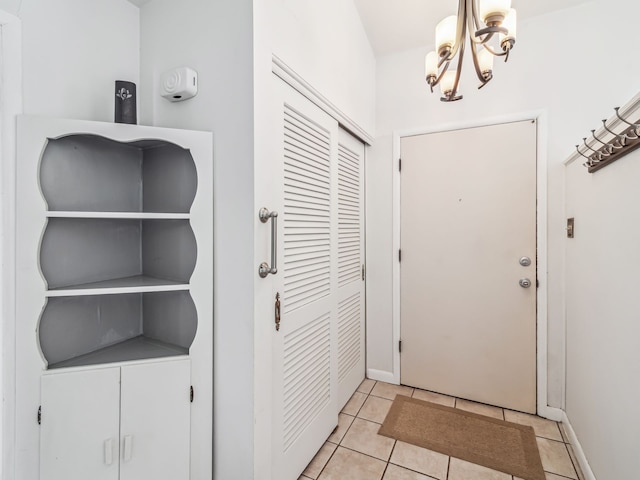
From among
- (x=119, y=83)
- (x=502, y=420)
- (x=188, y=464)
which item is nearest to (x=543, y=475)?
(x=502, y=420)

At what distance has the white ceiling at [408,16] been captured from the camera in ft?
6.51

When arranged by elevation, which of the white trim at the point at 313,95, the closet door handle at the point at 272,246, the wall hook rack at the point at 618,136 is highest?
the white trim at the point at 313,95

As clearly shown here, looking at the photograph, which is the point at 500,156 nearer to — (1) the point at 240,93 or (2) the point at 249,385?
(1) the point at 240,93

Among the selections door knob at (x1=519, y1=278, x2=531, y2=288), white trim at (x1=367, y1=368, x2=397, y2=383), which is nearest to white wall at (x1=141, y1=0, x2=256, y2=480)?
white trim at (x1=367, y1=368, x2=397, y2=383)

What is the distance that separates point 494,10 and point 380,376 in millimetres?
2466

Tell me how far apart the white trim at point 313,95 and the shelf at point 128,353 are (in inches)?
49.6

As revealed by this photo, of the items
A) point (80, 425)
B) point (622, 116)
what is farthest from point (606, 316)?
point (80, 425)

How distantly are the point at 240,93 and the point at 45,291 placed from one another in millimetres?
993

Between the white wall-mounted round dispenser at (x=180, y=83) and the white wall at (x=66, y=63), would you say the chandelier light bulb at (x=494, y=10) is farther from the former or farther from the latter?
the white wall at (x=66, y=63)

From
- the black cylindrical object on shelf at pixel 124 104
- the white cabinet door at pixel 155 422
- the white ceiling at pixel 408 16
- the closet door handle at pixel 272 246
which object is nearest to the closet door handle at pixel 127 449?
the white cabinet door at pixel 155 422

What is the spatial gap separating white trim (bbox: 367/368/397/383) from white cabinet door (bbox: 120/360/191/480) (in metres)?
1.71

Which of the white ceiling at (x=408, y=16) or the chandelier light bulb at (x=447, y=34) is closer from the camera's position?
the chandelier light bulb at (x=447, y=34)

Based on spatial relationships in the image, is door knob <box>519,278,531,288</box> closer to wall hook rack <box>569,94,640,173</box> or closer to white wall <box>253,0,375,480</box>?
wall hook rack <box>569,94,640,173</box>

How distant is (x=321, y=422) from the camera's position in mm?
1715
